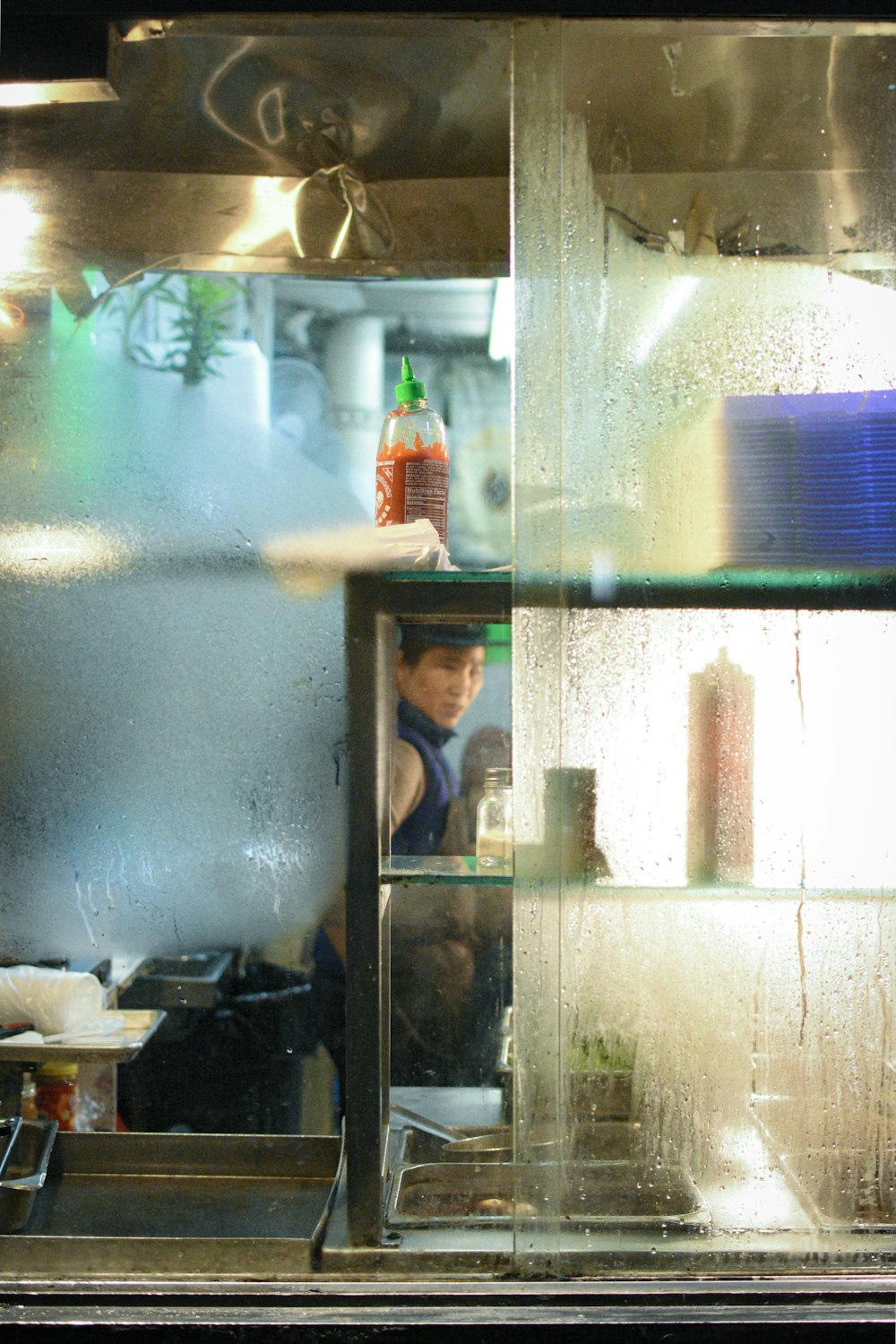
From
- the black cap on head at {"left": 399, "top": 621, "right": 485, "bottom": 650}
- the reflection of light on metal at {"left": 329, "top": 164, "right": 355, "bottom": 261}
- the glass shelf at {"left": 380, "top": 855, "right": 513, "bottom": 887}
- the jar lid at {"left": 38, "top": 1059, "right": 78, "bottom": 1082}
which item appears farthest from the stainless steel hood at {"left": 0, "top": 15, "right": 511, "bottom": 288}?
the jar lid at {"left": 38, "top": 1059, "right": 78, "bottom": 1082}

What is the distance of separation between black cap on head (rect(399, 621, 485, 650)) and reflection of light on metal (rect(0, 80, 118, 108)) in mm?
723

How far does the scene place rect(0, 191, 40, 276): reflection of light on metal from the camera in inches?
55.8

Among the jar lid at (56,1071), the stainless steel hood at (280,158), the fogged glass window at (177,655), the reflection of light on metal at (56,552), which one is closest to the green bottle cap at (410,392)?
the fogged glass window at (177,655)

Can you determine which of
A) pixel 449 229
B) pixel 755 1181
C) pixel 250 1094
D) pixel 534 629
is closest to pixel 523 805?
pixel 534 629

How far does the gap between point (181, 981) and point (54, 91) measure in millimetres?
1100

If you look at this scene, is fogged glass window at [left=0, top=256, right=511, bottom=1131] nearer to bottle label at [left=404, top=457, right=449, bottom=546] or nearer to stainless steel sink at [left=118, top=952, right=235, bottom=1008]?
stainless steel sink at [left=118, top=952, right=235, bottom=1008]

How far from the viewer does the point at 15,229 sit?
1.43 m

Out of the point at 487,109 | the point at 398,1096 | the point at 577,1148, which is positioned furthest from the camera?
the point at 398,1096

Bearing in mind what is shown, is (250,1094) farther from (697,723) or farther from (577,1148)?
(697,723)

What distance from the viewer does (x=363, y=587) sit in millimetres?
1149

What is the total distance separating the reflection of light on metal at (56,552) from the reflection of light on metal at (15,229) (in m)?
0.36

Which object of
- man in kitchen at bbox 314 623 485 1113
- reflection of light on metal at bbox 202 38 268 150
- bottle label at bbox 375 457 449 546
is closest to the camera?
reflection of light on metal at bbox 202 38 268 150

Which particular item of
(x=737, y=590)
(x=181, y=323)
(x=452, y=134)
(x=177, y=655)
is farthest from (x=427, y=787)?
(x=452, y=134)

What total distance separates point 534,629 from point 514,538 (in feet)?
0.33
